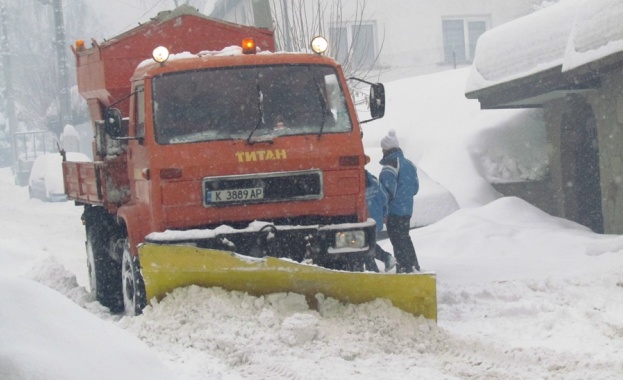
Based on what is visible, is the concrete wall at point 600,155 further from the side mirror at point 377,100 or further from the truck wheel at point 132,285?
the truck wheel at point 132,285

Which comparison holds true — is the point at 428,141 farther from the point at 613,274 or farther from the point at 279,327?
the point at 279,327

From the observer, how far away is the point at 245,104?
762 cm

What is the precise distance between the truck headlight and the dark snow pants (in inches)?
93.3

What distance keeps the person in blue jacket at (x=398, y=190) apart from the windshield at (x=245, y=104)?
206cm

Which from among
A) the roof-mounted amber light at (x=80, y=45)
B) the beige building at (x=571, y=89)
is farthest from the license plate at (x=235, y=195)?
the beige building at (x=571, y=89)

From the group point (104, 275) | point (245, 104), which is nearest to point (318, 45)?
point (245, 104)

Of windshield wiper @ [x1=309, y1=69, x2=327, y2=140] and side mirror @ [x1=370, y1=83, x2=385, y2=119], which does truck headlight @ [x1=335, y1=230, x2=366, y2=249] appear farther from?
side mirror @ [x1=370, y1=83, x2=385, y2=119]

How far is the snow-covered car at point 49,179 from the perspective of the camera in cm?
3002

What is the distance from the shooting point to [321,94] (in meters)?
7.75

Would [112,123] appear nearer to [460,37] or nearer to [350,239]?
[350,239]

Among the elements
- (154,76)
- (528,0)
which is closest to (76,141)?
(528,0)

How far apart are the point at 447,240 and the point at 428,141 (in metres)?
4.48

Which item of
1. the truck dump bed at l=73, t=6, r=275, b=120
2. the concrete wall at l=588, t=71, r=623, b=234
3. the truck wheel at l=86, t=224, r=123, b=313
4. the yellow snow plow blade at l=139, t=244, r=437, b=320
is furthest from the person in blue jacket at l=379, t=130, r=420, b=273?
the concrete wall at l=588, t=71, r=623, b=234

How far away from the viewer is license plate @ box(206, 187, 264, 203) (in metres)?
7.38
